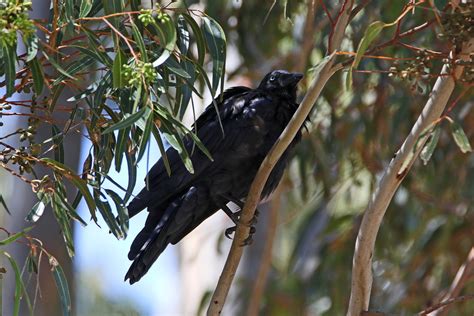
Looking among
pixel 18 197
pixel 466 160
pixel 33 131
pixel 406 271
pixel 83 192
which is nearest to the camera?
pixel 33 131

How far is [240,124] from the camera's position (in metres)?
3.60

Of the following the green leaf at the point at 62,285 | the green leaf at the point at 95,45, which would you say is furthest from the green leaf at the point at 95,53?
the green leaf at the point at 62,285

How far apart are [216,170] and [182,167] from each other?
0.48 feet

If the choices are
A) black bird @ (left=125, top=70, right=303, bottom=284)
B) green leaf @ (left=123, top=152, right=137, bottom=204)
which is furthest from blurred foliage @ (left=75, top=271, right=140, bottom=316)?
green leaf @ (left=123, top=152, right=137, bottom=204)

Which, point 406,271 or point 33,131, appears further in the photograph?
point 406,271

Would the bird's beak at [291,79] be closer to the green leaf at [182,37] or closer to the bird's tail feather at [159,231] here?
the bird's tail feather at [159,231]

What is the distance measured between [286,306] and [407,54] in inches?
97.1

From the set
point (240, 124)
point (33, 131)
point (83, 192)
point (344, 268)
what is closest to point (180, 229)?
point (240, 124)

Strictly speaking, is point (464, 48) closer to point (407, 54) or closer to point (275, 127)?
point (275, 127)

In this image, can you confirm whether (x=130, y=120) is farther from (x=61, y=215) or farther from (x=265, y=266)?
(x=265, y=266)

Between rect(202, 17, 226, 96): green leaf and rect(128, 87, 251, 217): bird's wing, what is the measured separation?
2.56ft

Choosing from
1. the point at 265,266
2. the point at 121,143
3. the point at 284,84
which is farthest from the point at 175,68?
the point at 265,266

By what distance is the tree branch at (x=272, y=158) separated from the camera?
104 inches

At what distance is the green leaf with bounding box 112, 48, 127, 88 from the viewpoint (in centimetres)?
228
